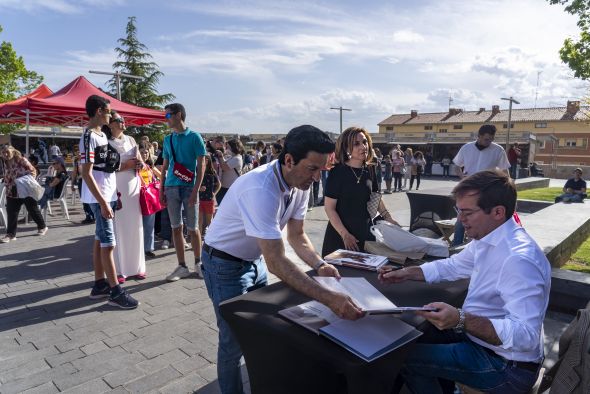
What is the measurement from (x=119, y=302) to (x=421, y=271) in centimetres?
291

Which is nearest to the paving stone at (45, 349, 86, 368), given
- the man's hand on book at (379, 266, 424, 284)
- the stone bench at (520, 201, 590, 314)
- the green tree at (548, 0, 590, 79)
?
the man's hand on book at (379, 266, 424, 284)

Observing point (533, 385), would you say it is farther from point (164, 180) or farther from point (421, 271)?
point (164, 180)

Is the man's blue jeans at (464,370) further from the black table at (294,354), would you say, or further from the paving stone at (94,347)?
the paving stone at (94,347)

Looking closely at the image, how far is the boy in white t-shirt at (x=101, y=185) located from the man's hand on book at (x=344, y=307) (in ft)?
9.10

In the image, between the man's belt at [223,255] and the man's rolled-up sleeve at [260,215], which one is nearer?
the man's rolled-up sleeve at [260,215]

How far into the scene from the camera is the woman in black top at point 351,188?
3.34m

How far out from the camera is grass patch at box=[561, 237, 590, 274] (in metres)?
5.24

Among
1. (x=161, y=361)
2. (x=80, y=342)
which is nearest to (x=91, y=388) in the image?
(x=161, y=361)

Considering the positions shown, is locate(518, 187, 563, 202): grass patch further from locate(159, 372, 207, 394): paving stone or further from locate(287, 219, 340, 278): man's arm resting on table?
locate(159, 372, 207, 394): paving stone

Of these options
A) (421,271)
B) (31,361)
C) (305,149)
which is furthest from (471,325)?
(31,361)

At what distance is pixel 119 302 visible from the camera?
12.5 ft

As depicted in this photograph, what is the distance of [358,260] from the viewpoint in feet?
8.32

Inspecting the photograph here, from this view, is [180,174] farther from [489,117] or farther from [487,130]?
[489,117]

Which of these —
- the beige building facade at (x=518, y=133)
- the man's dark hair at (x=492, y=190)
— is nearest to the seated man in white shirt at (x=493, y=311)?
the man's dark hair at (x=492, y=190)
